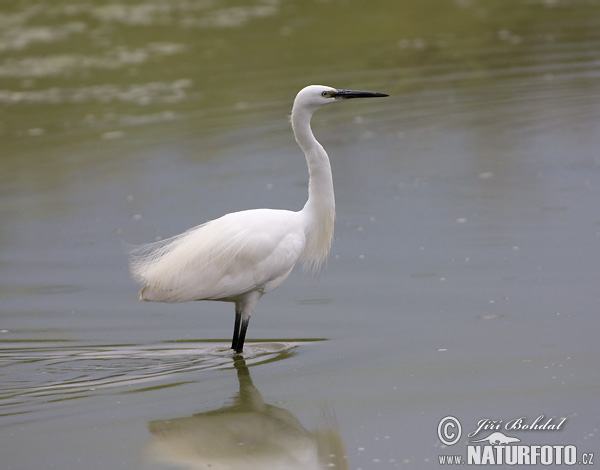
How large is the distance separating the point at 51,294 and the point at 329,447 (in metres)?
3.06

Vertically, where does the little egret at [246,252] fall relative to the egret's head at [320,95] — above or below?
below

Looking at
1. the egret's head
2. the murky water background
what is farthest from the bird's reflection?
the egret's head

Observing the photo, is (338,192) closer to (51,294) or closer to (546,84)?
(51,294)

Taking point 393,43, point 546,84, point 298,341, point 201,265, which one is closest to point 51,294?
point 201,265

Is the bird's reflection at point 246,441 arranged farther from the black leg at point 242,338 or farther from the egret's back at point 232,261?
the egret's back at point 232,261

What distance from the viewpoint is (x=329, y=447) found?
448 cm

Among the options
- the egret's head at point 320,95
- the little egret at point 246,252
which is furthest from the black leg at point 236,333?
the egret's head at point 320,95

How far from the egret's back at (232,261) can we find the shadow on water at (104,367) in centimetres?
31

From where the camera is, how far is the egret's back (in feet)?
18.8

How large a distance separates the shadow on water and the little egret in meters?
0.20

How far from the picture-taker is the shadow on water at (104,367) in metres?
5.25

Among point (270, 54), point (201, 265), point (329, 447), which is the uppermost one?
point (270, 54)

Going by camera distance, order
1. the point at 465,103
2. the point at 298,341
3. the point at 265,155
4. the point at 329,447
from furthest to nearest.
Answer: the point at 465,103, the point at 265,155, the point at 298,341, the point at 329,447

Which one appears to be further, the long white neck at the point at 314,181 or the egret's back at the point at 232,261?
the long white neck at the point at 314,181
